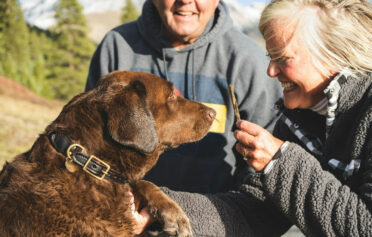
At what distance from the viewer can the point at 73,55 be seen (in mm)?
19406

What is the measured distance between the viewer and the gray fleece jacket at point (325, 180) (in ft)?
7.11

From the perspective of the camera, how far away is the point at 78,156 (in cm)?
231

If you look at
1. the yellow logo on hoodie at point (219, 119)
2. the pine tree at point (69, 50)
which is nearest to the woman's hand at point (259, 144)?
the yellow logo on hoodie at point (219, 119)

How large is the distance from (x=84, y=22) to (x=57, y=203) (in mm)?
17974

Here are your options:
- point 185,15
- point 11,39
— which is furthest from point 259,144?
point 11,39

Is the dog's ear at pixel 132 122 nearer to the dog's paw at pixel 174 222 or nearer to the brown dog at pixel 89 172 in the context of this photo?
the brown dog at pixel 89 172

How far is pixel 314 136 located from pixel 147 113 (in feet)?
4.07

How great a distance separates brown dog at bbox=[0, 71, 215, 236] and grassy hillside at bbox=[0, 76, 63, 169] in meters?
4.12

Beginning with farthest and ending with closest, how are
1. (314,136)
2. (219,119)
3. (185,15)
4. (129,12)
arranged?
(129,12) → (219,119) → (185,15) → (314,136)

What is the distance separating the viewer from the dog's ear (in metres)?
2.30

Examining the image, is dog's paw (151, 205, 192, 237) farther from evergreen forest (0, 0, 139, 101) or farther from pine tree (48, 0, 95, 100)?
pine tree (48, 0, 95, 100)

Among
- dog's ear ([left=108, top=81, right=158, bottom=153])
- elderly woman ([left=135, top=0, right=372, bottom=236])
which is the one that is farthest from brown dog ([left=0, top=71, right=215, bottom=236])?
elderly woman ([left=135, top=0, right=372, bottom=236])

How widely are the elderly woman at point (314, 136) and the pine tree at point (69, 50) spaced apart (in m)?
17.1

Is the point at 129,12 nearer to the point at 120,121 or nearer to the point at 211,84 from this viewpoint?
the point at 211,84
